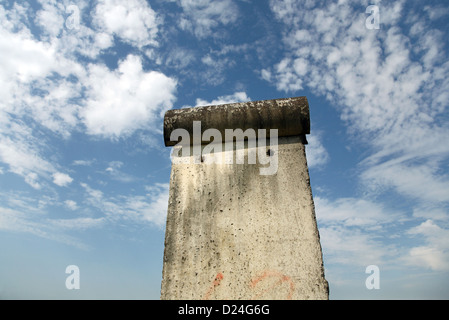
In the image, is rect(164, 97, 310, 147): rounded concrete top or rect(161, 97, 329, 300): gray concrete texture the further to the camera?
rect(164, 97, 310, 147): rounded concrete top

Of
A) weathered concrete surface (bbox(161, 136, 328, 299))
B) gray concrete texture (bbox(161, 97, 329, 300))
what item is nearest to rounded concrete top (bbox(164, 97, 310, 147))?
gray concrete texture (bbox(161, 97, 329, 300))

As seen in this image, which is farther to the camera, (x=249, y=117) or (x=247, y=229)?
(x=249, y=117)

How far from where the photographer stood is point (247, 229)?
7.56 feet

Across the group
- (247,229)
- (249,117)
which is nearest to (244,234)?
(247,229)

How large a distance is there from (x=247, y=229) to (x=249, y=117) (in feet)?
3.26

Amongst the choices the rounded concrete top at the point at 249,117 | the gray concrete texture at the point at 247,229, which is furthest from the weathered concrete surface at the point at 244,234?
the rounded concrete top at the point at 249,117

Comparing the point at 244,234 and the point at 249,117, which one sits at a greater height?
the point at 249,117

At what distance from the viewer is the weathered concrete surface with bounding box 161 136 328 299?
212 cm

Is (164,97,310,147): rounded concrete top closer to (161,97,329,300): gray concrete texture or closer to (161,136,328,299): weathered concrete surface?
(161,97,329,300): gray concrete texture

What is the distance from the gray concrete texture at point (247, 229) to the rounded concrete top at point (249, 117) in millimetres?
12

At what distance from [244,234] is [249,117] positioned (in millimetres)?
1032

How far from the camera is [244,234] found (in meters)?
2.29

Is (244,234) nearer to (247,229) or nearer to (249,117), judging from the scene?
(247,229)

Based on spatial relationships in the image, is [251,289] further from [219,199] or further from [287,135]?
[287,135]
